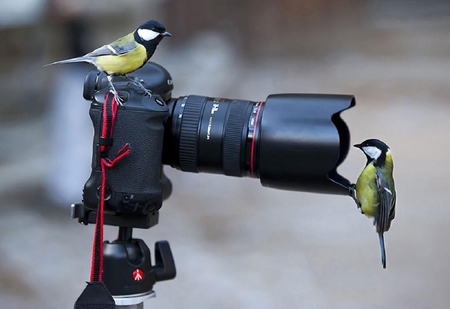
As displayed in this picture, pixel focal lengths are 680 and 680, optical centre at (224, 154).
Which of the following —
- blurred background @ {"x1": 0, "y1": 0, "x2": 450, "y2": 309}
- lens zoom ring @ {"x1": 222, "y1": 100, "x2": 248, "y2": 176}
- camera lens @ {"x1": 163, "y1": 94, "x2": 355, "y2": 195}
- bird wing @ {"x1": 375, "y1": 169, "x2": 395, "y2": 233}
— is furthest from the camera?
blurred background @ {"x1": 0, "y1": 0, "x2": 450, "y2": 309}

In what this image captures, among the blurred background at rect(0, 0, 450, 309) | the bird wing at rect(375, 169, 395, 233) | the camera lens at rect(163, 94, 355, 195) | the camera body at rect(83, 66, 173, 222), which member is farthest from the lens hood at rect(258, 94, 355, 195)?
the blurred background at rect(0, 0, 450, 309)

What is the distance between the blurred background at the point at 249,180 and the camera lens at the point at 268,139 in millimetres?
1479

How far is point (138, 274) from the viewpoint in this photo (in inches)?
60.8

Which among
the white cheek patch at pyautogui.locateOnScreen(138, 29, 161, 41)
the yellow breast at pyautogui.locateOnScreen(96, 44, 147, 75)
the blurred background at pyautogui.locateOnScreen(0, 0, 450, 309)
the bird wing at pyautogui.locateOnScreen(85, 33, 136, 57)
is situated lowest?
the blurred background at pyautogui.locateOnScreen(0, 0, 450, 309)

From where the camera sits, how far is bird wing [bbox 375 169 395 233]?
1.39 meters

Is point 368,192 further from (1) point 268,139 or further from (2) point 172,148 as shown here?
(2) point 172,148

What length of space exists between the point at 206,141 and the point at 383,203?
443 mm

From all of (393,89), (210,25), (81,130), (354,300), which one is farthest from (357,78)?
(354,300)

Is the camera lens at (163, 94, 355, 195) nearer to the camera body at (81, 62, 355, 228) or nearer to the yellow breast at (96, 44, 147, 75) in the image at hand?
the camera body at (81, 62, 355, 228)

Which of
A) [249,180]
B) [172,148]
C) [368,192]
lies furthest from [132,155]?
[249,180]

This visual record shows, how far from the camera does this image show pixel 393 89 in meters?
6.43

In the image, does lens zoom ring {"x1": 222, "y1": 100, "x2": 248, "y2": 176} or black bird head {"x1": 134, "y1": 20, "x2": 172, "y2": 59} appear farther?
lens zoom ring {"x1": 222, "y1": 100, "x2": 248, "y2": 176}

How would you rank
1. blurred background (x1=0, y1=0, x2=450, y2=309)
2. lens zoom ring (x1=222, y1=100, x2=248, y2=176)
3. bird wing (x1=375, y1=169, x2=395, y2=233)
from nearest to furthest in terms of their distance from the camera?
bird wing (x1=375, y1=169, x2=395, y2=233) → lens zoom ring (x1=222, y1=100, x2=248, y2=176) → blurred background (x1=0, y1=0, x2=450, y2=309)

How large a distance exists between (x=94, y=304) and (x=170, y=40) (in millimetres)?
5682
